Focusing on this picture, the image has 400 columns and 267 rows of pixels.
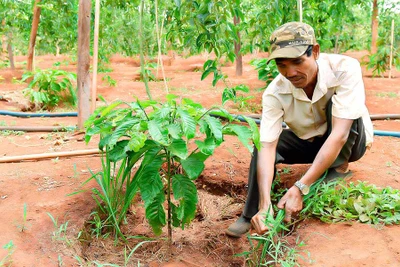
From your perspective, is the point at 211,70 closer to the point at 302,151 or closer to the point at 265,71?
the point at 265,71

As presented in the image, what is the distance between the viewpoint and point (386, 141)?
373 cm

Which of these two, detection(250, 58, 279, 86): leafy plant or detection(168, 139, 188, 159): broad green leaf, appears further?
detection(250, 58, 279, 86): leafy plant

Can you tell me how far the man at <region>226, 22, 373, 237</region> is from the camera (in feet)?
7.08

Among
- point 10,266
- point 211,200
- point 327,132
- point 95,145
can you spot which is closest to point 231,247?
point 211,200

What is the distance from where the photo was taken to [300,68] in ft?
7.13

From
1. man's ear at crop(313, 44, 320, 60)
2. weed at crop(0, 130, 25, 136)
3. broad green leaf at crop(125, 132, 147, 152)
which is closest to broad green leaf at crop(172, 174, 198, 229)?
broad green leaf at crop(125, 132, 147, 152)

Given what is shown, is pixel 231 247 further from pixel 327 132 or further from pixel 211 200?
pixel 327 132

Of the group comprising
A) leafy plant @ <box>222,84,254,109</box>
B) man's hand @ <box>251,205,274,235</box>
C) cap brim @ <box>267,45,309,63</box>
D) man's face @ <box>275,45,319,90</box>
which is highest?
cap brim @ <box>267,45,309,63</box>

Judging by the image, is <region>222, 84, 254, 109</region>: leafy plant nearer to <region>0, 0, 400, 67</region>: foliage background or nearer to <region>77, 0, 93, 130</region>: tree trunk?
<region>0, 0, 400, 67</region>: foliage background

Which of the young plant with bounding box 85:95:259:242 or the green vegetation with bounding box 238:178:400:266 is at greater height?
the young plant with bounding box 85:95:259:242

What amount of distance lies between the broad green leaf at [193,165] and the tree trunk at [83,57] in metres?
1.94

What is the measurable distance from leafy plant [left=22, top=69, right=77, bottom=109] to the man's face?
15.8 feet

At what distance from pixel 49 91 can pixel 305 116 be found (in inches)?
195

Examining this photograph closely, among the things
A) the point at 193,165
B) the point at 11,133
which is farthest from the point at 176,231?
the point at 11,133
